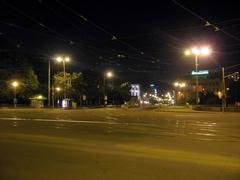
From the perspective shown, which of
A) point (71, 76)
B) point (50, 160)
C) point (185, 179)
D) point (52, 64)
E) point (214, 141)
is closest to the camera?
point (185, 179)

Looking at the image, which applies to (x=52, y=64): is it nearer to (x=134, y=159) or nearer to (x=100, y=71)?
(x=100, y=71)

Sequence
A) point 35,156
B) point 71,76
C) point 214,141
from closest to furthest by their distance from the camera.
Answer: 1. point 35,156
2. point 214,141
3. point 71,76

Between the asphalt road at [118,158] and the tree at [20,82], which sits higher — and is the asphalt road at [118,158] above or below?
below

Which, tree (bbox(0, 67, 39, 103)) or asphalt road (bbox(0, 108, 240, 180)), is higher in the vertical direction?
tree (bbox(0, 67, 39, 103))

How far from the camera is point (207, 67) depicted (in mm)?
104562

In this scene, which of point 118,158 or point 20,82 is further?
point 20,82

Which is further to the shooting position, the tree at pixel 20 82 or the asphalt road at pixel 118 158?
the tree at pixel 20 82

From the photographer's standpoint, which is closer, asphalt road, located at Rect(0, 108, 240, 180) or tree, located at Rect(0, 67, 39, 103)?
asphalt road, located at Rect(0, 108, 240, 180)

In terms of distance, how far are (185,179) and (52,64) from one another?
315ft

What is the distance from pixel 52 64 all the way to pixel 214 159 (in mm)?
93480

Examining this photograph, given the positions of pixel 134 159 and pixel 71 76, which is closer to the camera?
pixel 134 159

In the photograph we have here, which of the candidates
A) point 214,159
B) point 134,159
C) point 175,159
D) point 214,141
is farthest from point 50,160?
point 214,141

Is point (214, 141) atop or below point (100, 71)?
below

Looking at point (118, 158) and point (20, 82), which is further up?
point (20, 82)
